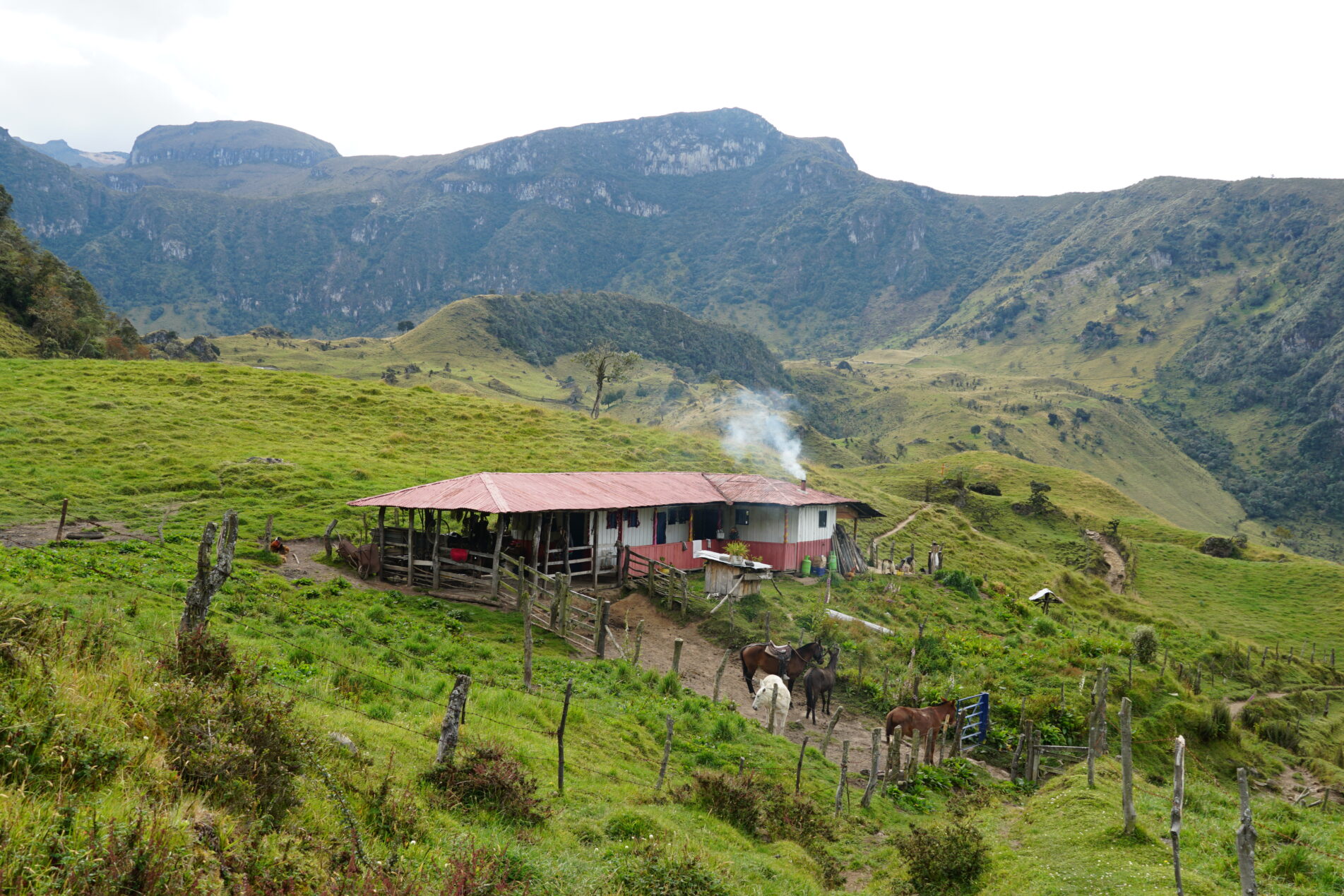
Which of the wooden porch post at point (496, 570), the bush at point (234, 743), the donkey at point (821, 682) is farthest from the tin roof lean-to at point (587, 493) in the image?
the bush at point (234, 743)

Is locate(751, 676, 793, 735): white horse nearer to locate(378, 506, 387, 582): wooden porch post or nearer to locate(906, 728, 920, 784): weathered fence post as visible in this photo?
locate(906, 728, 920, 784): weathered fence post

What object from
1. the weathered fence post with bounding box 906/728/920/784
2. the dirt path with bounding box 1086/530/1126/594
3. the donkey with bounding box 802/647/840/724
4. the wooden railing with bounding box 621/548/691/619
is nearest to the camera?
the weathered fence post with bounding box 906/728/920/784

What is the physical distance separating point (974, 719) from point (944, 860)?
9751 millimetres

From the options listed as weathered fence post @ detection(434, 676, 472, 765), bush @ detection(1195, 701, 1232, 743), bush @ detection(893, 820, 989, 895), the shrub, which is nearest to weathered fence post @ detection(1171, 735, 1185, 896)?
bush @ detection(893, 820, 989, 895)

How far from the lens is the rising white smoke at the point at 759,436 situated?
55938 mm

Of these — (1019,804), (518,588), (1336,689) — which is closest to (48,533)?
(518,588)

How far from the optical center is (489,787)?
356 inches

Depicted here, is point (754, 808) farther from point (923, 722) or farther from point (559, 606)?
point (559, 606)

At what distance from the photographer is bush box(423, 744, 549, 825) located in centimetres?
886

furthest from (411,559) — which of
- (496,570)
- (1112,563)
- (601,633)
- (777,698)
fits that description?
(1112,563)

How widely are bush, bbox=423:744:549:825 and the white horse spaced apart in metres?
9.76

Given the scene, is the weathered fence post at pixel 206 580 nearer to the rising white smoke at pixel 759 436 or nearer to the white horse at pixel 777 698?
the white horse at pixel 777 698

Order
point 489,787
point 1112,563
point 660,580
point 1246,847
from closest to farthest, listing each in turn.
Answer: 1. point 1246,847
2. point 489,787
3. point 660,580
4. point 1112,563

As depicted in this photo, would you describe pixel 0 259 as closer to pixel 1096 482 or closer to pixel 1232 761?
pixel 1232 761
